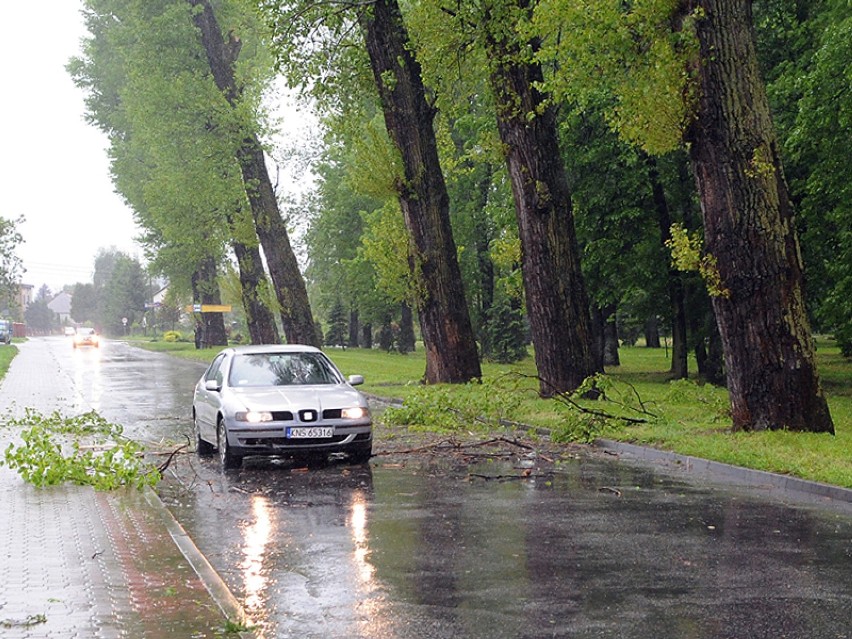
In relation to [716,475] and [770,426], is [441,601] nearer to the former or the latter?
[716,475]

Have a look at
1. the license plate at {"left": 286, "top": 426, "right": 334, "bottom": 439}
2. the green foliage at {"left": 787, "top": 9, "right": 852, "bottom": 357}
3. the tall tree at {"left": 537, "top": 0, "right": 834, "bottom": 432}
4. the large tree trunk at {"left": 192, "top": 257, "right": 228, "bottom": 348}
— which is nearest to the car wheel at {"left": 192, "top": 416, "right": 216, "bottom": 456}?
the license plate at {"left": 286, "top": 426, "right": 334, "bottom": 439}

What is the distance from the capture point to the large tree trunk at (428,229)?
25812 mm

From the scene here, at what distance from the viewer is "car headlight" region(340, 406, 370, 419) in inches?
532

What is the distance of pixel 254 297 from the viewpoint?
→ 43594 mm

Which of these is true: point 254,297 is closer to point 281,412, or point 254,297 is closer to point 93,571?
point 281,412

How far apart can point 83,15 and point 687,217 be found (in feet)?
124

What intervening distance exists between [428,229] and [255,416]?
13.4 meters

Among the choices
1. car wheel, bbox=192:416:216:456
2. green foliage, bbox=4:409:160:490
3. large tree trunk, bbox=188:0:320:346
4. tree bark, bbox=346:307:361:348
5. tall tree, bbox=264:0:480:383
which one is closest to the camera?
green foliage, bbox=4:409:160:490

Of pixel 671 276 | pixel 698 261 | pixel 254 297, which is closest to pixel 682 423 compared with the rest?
pixel 698 261

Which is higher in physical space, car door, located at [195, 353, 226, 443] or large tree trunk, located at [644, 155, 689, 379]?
large tree trunk, located at [644, 155, 689, 379]

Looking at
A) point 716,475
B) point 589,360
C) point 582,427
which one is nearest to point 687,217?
point 589,360

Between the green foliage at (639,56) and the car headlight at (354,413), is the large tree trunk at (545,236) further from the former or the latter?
the car headlight at (354,413)

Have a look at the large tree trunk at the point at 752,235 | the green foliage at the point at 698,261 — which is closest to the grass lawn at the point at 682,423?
the large tree trunk at the point at 752,235

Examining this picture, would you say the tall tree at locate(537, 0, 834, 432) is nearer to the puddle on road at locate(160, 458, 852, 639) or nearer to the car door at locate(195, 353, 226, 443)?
the puddle on road at locate(160, 458, 852, 639)
